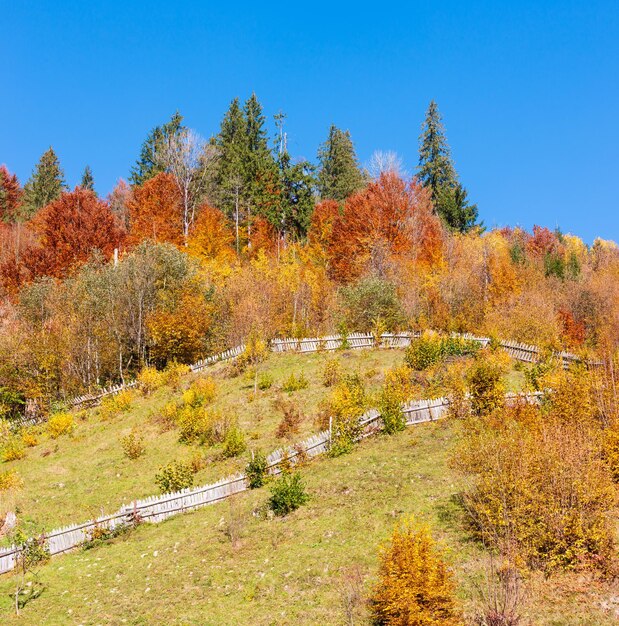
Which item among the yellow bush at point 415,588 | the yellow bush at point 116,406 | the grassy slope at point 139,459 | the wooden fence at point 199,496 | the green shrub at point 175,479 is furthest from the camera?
the yellow bush at point 116,406

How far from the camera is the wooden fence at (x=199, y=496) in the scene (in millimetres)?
16359

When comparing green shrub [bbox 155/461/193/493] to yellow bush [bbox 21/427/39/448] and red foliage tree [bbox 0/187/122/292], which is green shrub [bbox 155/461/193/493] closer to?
yellow bush [bbox 21/427/39/448]

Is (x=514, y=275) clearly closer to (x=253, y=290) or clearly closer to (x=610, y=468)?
(x=253, y=290)

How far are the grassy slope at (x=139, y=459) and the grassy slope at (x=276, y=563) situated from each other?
137 inches

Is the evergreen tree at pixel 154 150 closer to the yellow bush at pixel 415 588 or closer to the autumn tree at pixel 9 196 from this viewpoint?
the autumn tree at pixel 9 196

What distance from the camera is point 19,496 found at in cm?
2078

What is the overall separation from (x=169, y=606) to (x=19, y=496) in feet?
38.5

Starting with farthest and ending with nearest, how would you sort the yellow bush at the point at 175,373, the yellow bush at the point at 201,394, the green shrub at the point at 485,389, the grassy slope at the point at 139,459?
the yellow bush at the point at 175,373 < the yellow bush at the point at 201,394 < the green shrub at the point at 485,389 < the grassy slope at the point at 139,459

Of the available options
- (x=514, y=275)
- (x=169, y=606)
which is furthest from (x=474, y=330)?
(x=169, y=606)

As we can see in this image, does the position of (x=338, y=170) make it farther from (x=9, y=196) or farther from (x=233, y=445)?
(x=233, y=445)

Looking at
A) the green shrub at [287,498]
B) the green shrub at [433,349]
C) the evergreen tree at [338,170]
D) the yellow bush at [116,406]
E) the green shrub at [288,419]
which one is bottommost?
the green shrub at [287,498]

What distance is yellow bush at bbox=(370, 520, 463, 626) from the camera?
9.42m

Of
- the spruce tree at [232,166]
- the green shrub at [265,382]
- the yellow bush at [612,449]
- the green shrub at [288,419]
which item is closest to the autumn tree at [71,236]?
the spruce tree at [232,166]

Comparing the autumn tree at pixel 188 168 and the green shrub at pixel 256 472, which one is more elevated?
the autumn tree at pixel 188 168
